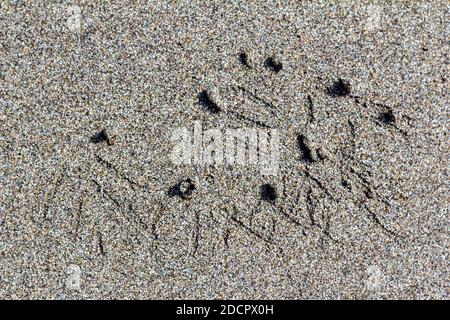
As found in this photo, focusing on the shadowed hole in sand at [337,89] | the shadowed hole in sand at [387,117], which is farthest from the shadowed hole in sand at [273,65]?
the shadowed hole in sand at [387,117]

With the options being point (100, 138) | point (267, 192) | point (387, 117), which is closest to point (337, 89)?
point (387, 117)

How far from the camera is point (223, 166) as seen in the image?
6.34 ft

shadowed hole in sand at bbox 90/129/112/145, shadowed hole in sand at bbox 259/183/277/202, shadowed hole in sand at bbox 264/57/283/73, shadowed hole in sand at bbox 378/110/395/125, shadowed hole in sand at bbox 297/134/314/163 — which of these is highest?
shadowed hole in sand at bbox 264/57/283/73

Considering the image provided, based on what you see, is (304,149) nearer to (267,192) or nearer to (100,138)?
(267,192)

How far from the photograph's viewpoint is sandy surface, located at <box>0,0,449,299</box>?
192 cm

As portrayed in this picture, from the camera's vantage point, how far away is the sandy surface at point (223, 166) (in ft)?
6.29

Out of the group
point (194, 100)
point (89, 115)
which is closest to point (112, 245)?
point (89, 115)

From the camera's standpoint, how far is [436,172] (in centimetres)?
191

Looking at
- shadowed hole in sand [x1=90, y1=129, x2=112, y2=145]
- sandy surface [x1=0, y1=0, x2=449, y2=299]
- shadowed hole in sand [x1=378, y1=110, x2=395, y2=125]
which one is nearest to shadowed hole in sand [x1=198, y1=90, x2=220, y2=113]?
sandy surface [x1=0, y1=0, x2=449, y2=299]

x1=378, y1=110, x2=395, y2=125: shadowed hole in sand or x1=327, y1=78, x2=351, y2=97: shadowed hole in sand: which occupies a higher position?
x1=327, y1=78, x2=351, y2=97: shadowed hole in sand

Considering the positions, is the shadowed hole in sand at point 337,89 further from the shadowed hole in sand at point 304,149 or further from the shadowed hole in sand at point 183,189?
the shadowed hole in sand at point 183,189

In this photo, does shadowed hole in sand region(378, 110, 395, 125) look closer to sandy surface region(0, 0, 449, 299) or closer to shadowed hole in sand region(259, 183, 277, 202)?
sandy surface region(0, 0, 449, 299)
